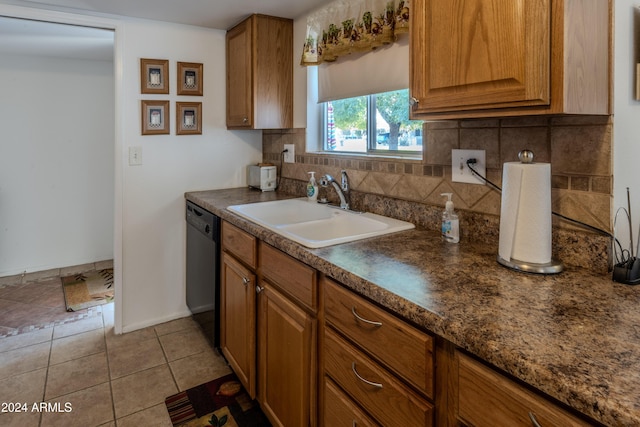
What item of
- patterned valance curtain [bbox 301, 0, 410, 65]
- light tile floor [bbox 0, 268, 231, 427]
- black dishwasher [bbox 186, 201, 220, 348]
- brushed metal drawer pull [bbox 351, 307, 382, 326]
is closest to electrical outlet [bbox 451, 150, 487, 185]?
patterned valance curtain [bbox 301, 0, 410, 65]

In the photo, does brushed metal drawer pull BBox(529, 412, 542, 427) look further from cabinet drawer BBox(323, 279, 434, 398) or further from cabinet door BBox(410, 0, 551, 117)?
cabinet door BBox(410, 0, 551, 117)

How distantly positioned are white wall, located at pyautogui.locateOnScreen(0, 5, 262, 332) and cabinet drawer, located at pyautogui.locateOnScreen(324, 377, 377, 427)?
72.8 inches

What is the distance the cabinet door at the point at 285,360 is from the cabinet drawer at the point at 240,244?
0.15 m

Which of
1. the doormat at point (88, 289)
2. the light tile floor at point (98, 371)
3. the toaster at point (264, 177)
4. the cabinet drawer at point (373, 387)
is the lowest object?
the light tile floor at point (98, 371)

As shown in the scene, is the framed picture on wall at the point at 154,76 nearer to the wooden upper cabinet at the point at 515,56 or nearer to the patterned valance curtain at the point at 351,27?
the patterned valance curtain at the point at 351,27

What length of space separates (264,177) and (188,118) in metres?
0.65

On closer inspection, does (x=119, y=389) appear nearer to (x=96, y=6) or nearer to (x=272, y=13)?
(x=96, y=6)

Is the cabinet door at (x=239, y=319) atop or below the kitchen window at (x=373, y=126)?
below

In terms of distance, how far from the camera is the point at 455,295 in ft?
3.05

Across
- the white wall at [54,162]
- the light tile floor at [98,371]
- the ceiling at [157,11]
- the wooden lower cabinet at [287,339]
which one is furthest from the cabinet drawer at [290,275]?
the white wall at [54,162]

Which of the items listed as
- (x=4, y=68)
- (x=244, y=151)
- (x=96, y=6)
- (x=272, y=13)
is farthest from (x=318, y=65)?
(x=4, y=68)

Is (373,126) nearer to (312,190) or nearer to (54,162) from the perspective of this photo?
(312,190)

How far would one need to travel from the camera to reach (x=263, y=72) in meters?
2.45

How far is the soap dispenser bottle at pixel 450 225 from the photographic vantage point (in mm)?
1395
